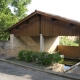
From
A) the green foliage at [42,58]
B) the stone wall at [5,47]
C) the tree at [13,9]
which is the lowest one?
the green foliage at [42,58]

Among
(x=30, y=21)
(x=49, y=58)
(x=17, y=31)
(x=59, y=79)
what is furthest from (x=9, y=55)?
(x=59, y=79)

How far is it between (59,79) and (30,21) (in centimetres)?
744

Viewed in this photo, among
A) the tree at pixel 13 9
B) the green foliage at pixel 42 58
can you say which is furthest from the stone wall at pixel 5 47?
the green foliage at pixel 42 58

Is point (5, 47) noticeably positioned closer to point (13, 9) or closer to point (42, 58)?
point (42, 58)

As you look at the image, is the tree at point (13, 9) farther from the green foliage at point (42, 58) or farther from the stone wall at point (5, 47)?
the green foliage at point (42, 58)

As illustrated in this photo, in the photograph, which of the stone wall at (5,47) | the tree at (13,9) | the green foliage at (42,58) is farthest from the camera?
the tree at (13,9)

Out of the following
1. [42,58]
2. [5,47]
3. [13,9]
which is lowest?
[42,58]

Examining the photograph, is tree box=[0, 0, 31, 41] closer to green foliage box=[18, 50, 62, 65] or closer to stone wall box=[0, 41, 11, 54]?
stone wall box=[0, 41, 11, 54]

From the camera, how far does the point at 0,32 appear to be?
17094 millimetres

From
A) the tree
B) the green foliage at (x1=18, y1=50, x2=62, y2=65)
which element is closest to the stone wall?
the tree

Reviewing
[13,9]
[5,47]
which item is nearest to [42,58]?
[5,47]

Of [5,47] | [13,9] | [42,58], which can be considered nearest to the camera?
[42,58]

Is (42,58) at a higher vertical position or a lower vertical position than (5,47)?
lower

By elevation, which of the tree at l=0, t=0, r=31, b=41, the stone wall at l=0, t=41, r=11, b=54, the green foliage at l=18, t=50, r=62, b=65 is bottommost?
the green foliage at l=18, t=50, r=62, b=65
